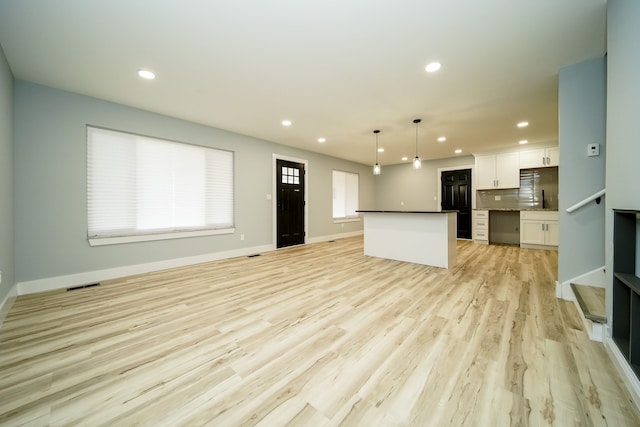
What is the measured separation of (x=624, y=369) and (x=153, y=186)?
5670 millimetres

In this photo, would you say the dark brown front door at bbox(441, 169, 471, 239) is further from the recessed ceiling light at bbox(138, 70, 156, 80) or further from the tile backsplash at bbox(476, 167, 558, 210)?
the recessed ceiling light at bbox(138, 70, 156, 80)

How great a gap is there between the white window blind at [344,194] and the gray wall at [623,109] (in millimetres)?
6313

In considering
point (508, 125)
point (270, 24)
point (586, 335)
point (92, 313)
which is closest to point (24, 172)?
point (92, 313)

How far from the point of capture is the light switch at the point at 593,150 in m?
2.66

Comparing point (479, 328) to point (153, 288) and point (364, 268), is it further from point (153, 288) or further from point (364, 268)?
point (153, 288)

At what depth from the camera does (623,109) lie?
1663 mm

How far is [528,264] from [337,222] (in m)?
4.88

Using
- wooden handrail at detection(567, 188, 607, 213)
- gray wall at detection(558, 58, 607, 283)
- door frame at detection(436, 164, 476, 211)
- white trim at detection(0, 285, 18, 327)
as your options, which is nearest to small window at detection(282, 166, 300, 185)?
white trim at detection(0, 285, 18, 327)

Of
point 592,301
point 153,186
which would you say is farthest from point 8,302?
point 592,301

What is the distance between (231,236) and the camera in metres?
5.30

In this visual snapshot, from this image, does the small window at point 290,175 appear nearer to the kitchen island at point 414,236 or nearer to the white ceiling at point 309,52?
the white ceiling at point 309,52

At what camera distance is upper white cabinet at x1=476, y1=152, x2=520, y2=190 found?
21.7 ft

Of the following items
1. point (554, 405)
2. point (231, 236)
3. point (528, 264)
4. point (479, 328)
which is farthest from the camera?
point (231, 236)

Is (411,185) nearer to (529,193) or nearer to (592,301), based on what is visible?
(529,193)
